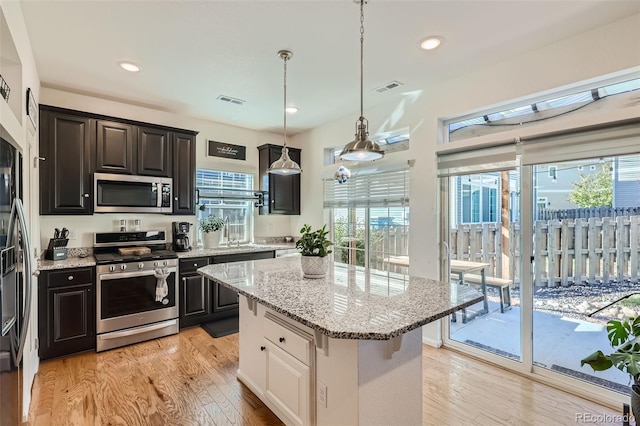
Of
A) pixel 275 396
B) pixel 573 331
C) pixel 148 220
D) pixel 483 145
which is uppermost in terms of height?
pixel 483 145

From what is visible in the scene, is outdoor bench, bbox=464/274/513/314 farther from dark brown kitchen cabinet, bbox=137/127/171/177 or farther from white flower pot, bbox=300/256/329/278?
dark brown kitchen cabinet, bbox=137/127/171/177

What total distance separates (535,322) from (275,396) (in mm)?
2301

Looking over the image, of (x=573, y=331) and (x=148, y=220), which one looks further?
(x=148, y=220)

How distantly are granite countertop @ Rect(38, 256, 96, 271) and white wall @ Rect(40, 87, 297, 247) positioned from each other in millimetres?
412

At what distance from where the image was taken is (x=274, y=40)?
2477mm

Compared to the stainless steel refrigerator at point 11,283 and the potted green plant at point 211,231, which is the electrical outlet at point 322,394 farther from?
the potted green plant at point 211,231

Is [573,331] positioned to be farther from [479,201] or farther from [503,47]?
[503,47]

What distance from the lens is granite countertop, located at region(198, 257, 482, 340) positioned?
4.63 feet

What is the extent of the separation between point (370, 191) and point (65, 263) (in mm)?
3372

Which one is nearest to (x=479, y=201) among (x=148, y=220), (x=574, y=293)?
(x=574, y=293)

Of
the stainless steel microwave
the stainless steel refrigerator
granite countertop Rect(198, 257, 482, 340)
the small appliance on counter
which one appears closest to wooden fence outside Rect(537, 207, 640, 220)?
granite countertop Rect(198, 257, 482, 340)

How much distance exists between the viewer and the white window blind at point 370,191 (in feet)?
12.1

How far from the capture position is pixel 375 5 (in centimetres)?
207

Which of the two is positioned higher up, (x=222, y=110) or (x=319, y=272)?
(x=222, y=110)
